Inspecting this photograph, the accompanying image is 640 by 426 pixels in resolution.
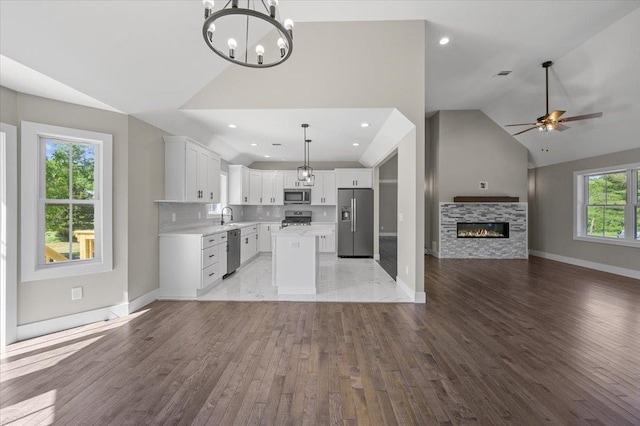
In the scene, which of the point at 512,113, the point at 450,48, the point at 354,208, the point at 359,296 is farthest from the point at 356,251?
the point at 512,113

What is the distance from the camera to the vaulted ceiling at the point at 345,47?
91.3 inches

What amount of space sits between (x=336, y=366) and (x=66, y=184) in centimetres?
349

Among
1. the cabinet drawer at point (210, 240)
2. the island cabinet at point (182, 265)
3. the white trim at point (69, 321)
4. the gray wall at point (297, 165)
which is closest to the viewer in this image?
the white trim at point (69, 321)

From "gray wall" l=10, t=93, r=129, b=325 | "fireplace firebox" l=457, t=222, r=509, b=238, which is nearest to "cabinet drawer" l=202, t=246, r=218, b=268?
"gray wall" l=10, t=93, r=129, b=325

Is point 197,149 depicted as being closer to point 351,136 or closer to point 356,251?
point 351,136

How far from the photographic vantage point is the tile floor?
384 cm

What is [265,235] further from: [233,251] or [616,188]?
[616,188]

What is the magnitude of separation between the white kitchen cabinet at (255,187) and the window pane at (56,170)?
4383 mm

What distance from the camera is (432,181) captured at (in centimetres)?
760

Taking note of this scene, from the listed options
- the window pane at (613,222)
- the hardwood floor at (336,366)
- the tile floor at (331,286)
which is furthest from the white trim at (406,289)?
the window pane at (613,222)

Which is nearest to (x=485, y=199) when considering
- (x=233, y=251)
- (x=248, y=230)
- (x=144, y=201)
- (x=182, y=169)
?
(x=248, y=230)

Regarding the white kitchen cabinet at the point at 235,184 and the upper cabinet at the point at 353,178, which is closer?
the white kitchen cabinet at the point at 235,184

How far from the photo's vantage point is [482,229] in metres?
7.19

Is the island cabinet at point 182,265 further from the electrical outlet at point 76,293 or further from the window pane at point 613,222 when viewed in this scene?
the window pane at point 613,222
